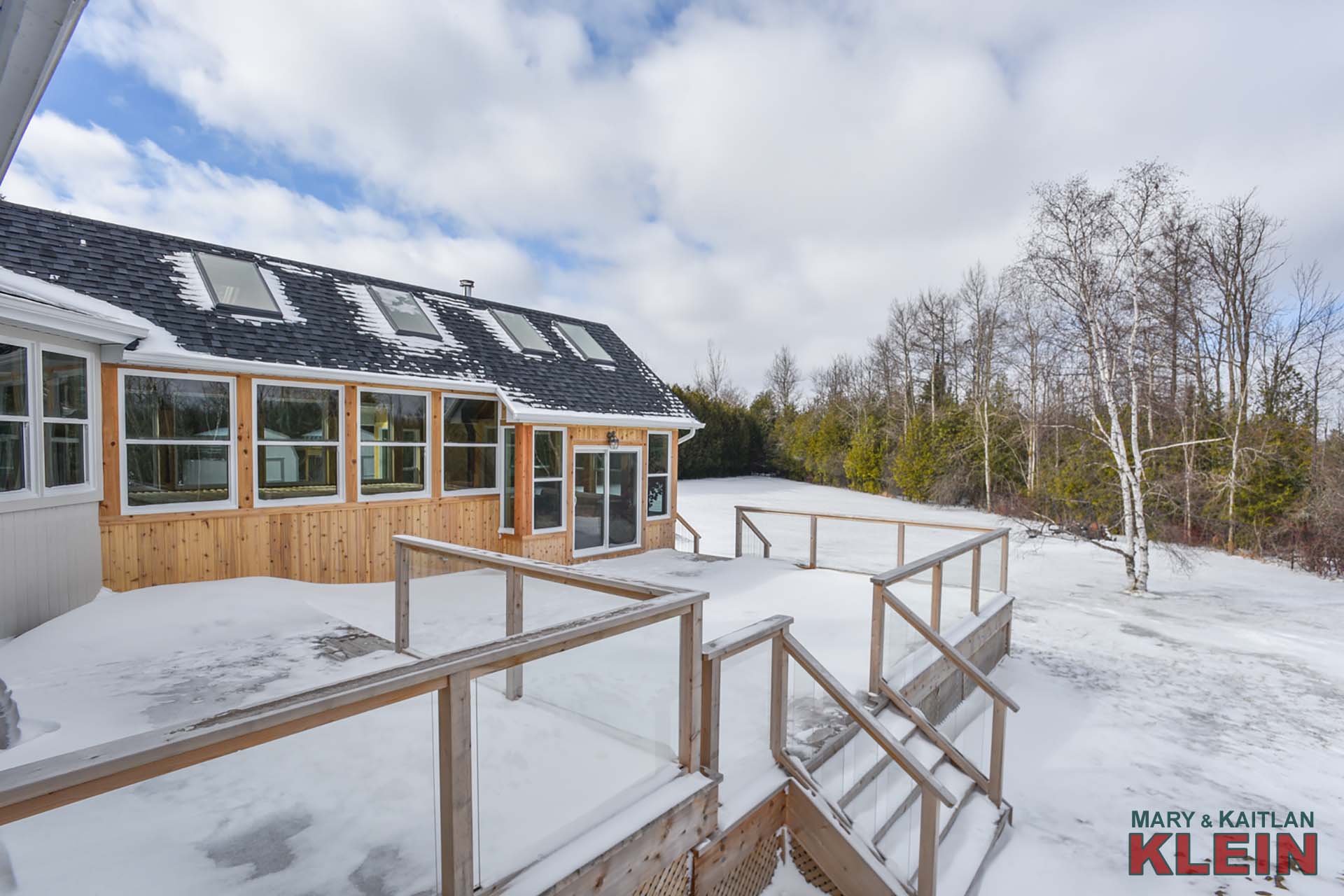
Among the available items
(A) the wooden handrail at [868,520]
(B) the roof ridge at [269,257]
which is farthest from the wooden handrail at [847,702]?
(B) the roof ridge at [269,257]

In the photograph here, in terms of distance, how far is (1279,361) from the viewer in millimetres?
15125

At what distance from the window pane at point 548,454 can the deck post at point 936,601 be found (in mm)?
5565

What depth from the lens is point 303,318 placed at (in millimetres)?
7734

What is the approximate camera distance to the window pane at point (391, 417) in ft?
25.4

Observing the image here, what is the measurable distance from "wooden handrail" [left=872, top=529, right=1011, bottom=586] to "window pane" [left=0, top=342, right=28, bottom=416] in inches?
270

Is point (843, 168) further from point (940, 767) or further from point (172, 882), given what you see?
point (172, 882)

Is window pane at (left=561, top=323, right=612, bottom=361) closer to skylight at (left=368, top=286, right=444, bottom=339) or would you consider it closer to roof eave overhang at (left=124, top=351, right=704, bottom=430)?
roof eave overhang at (left=124, top=351, right=704, bottom=430)

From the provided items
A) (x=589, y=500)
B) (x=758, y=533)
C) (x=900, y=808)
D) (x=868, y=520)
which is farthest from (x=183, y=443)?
(x=868, y=520)

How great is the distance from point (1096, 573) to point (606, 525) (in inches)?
408

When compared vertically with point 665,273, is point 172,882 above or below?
below

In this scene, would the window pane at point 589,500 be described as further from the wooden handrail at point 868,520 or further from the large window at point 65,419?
the large window at point 65,419

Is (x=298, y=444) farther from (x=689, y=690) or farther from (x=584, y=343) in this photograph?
(x=689, y=690)

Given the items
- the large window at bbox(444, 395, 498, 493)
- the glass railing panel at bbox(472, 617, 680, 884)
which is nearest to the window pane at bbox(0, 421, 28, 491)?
the large window at bbox(444, 395, 498, 493)

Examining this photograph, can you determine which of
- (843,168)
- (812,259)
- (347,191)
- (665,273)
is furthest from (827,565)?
(665,273)
